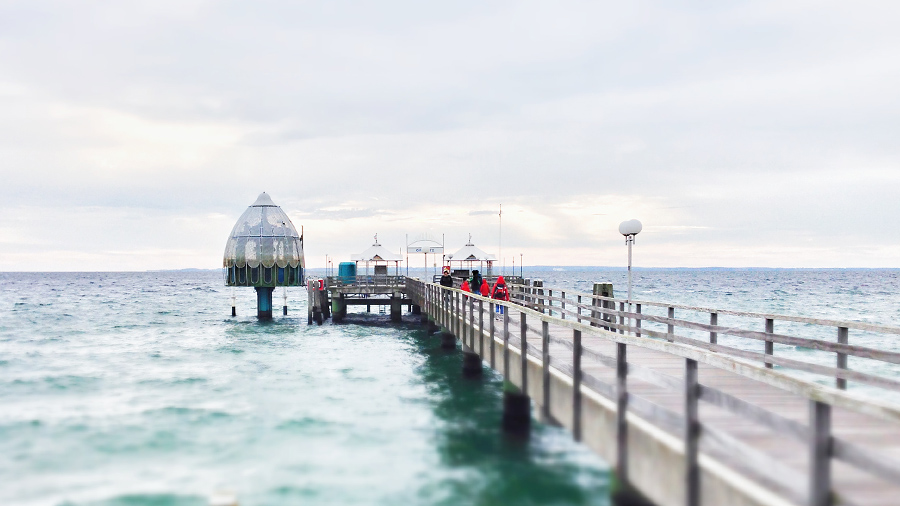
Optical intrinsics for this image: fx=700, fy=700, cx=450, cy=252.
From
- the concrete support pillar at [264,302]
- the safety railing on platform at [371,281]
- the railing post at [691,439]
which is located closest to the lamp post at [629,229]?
the railing post at [691,439]

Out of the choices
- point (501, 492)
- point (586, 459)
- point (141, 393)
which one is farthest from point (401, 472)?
point (141, 393)

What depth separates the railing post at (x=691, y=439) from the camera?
5.09m

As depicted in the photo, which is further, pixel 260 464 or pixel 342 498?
pixel 260 464

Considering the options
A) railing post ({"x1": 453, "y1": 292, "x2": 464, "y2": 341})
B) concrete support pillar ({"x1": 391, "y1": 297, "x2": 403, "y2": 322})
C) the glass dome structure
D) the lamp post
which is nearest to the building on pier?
the glass dome structure

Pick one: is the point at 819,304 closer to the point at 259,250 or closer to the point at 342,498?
the point at 259,250

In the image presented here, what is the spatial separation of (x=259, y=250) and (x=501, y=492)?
3061 centimetres

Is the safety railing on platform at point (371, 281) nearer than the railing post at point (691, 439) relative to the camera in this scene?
No

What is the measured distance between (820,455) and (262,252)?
36275 mm

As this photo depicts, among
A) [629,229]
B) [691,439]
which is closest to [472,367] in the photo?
[629,229]

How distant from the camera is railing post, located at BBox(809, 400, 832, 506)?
3822mm

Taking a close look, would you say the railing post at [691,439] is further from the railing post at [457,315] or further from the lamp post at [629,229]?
the railing post at [457,315]

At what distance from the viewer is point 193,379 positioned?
20828 millimetres

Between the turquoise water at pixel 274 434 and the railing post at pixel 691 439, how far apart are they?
3.19 meters

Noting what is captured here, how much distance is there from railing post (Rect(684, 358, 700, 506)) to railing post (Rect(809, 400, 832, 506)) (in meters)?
1.25
